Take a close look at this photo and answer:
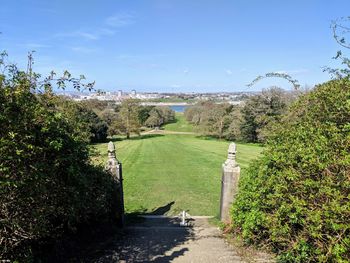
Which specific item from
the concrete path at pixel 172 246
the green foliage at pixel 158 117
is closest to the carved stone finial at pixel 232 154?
the concrete path at pixel 172 246

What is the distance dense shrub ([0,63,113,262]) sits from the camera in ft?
11.9

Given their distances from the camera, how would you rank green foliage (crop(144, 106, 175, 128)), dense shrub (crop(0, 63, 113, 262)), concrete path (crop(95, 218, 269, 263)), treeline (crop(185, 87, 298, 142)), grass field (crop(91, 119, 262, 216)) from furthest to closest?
green foliage (crop(144, 106, 175, 128)) < treeline (crop(185, 87, 298, 142)) < grass field (crop(91, 119, 262, 216)) < concrete path (crop(95, 218, 269, 263)) < dense shrub (crop(0, 63, 113, 262))

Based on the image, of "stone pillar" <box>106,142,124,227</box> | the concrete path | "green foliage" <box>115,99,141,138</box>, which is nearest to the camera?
the concrete path

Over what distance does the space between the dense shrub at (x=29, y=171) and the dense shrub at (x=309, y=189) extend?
336 cm

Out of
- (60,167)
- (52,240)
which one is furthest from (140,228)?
(60,167)

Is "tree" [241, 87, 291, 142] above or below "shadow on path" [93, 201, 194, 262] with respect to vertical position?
above

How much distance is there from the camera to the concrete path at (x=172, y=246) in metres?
5.62

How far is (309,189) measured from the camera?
155 inches

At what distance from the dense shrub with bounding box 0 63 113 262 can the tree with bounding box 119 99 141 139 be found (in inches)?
1869

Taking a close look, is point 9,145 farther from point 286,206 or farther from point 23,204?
point 286,206

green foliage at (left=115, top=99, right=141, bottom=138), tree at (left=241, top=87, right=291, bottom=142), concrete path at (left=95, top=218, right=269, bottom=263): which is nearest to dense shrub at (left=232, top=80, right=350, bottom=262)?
concrete path at (left=95, top=218, right=269, bottom=263)

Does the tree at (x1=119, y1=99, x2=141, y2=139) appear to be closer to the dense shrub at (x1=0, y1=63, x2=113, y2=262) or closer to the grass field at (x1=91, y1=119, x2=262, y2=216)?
the grass field at (x1=91, y1=119, x2=262, y2=216)

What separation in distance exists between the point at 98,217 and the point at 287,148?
4853mm

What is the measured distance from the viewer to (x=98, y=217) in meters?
6.98
